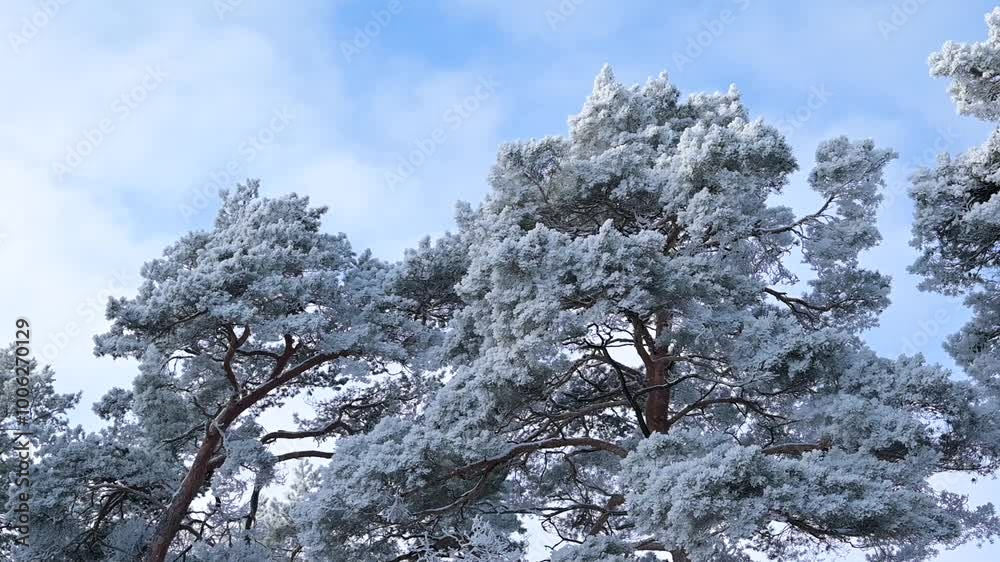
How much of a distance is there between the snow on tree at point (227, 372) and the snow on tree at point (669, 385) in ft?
6.53

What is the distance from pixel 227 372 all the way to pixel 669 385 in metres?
7.82

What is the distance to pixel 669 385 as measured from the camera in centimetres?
1220

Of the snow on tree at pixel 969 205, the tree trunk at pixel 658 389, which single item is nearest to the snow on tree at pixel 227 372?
the tree trunk at pixel 658 389

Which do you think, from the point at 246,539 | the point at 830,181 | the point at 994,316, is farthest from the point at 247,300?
the point at 994,316

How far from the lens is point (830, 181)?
1264 centimetres

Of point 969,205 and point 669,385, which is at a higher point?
point 969,205

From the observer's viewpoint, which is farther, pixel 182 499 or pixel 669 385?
pixel 182 499

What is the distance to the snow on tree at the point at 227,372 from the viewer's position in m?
14.2

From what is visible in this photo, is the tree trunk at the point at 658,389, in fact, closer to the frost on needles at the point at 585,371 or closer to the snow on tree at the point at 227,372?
the frost on needles at the point at 585,371

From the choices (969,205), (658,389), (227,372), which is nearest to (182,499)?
(227,372)

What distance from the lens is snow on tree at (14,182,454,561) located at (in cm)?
1423

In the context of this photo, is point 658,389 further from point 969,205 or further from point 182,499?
point 182,499

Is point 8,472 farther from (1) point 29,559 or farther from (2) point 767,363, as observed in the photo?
(2) point 767,363

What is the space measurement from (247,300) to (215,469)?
3.44 meters
